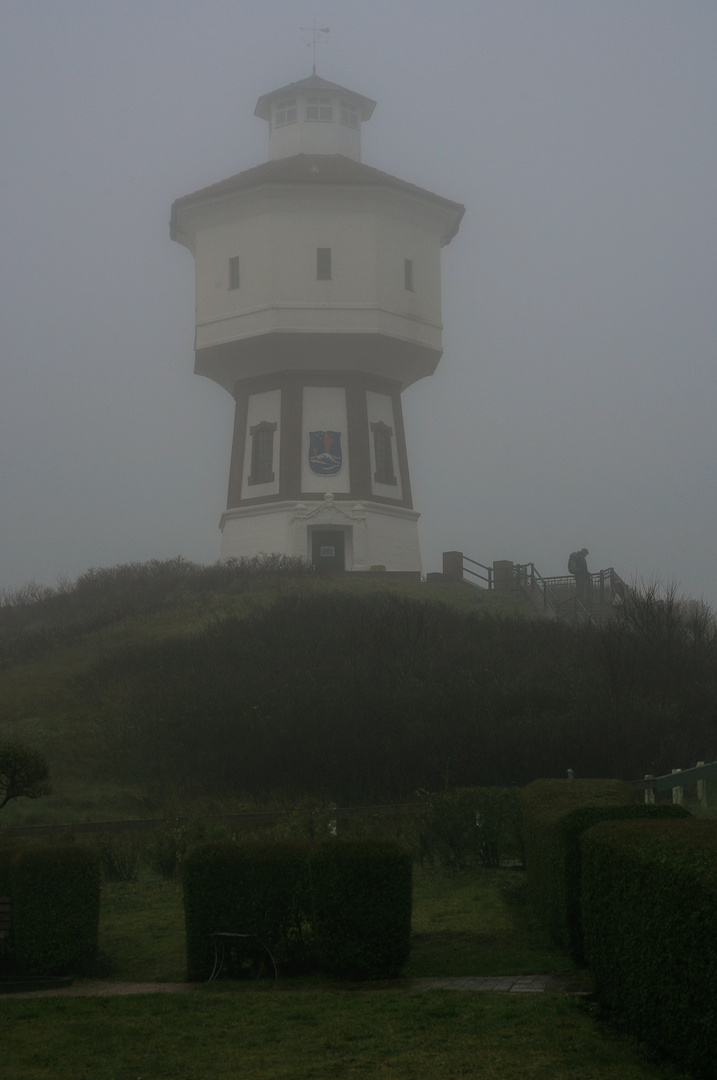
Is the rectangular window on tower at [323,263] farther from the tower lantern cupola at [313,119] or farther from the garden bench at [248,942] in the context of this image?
the garden bench at [248,942]

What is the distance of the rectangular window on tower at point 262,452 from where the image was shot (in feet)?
129

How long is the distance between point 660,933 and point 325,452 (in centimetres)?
3311

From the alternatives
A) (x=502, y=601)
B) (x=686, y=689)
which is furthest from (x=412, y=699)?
(x=502, y=601)

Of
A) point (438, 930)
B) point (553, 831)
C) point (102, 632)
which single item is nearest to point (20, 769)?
point (438, 930)

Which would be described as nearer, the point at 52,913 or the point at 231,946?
the point at 231,946

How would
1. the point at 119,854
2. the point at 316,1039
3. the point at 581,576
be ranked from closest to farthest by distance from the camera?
1. the point at 316,1039
2. the point at 119,854
3. the point at 581,576

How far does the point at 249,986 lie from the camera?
930 cm

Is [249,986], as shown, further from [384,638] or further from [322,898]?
[384,638]

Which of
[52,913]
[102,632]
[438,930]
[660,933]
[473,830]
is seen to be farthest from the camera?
[102,632]

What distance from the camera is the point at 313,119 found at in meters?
42.8

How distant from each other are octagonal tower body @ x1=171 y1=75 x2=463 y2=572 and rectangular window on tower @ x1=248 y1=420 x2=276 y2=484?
46 millimetres

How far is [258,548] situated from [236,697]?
1458 cm

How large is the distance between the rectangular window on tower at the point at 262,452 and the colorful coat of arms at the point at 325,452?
1364mm

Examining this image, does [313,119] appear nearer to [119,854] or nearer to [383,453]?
[383,453]
